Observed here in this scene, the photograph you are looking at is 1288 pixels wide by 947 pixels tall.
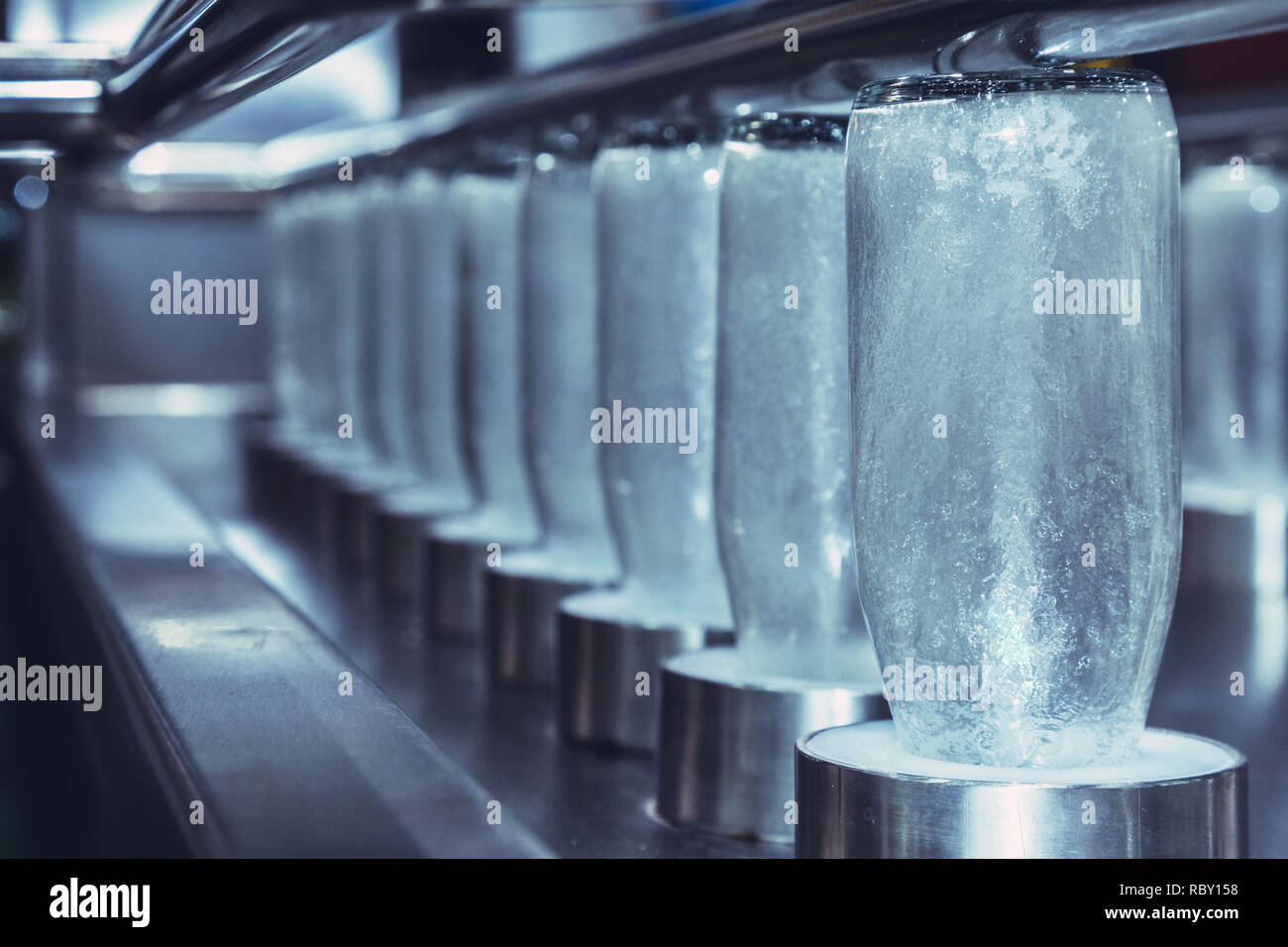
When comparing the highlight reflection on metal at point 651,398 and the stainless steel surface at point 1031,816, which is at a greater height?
the highlight reflection on metal at point 651,398

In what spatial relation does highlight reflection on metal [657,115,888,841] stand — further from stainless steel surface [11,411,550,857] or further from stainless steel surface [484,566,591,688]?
stainless steel surface [484,566,591,688]

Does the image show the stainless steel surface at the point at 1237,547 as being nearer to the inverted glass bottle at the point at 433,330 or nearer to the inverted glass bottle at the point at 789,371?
the inverted glass bottle at the point at 433,330

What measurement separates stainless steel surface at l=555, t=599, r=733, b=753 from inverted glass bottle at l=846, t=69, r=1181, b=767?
0.43 meters

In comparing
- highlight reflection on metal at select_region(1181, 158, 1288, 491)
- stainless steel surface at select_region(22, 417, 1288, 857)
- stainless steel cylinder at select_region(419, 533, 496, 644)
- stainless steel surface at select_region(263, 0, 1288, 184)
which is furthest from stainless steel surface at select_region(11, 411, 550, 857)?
highlight reflection on metal at select_region(1181, 158, 1288, 491)

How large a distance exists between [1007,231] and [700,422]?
51cm

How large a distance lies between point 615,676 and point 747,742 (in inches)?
10.0

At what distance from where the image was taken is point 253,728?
2.92ft

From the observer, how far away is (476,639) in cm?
176

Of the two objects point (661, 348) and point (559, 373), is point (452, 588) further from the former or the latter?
point (661, 348)

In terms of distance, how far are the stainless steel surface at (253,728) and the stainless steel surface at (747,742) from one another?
0.39ft

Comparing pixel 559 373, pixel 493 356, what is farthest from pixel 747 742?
pixel 493 356

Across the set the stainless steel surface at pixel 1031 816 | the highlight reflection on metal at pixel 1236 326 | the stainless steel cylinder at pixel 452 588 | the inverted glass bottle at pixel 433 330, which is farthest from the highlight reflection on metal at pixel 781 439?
the highlight reflection on metal at pixel 1236 326

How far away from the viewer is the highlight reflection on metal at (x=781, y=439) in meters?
1.12
